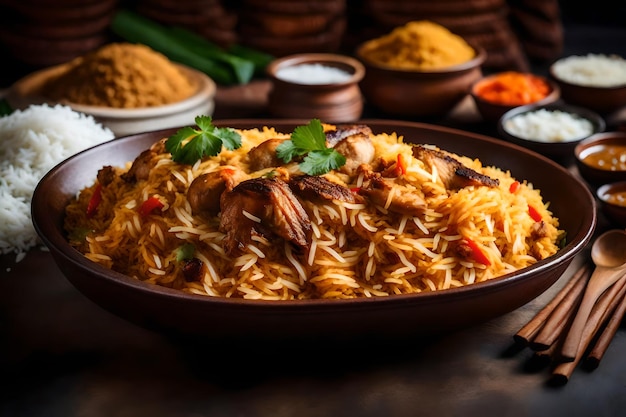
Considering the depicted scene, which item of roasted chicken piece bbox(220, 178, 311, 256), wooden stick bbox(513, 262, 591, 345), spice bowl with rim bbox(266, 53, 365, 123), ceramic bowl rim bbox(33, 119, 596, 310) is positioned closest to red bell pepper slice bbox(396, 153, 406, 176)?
roasted chicken piece bbox(220, 178, 311, 256)

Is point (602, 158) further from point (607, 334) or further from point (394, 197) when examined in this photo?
point (394, 197)

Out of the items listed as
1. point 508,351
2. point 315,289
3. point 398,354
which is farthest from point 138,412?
point 508,351

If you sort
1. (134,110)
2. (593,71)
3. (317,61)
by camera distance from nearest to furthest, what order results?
(134,110) < (317,61) < (593,71)

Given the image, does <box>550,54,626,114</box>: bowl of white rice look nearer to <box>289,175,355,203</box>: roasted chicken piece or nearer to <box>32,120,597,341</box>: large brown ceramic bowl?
<box>32,120,597,341</box>: large brown ceramic bowl

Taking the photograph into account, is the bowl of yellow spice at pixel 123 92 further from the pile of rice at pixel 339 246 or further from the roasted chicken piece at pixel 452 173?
the roasted chicken piece at pixel 452 173

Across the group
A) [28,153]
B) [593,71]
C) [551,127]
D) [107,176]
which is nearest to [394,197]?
[107,176]
